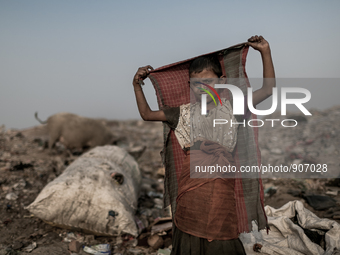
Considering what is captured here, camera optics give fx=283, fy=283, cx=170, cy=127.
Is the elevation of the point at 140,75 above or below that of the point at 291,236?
above

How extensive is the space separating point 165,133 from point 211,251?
2.60 feet

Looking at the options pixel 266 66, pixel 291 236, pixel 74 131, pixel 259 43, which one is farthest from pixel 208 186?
pixel 74 131

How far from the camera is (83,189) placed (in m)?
3.05

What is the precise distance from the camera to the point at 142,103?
1861 mm

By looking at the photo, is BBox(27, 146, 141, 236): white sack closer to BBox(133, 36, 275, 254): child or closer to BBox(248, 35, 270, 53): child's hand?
BBox(133, 36, 275, 254): child

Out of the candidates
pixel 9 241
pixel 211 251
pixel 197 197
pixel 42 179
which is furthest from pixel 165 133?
pixel 42 179

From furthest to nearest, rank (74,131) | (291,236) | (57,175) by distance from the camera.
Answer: (74,131) → (57,175) → (291,236)

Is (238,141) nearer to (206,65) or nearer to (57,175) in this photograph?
(206,65)

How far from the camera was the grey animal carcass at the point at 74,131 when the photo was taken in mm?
7238

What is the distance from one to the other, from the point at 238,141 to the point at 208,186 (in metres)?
0.41

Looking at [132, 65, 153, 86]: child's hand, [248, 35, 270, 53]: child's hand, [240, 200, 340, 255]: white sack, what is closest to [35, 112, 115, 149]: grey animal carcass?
[240, 200, 340, 255]: white sack

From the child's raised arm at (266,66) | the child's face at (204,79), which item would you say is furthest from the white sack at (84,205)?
the child's raised arm at (266,66)

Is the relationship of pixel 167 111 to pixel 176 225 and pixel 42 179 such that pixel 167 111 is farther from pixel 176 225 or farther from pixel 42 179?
pixel 42 179

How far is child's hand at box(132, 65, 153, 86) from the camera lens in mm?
1885
